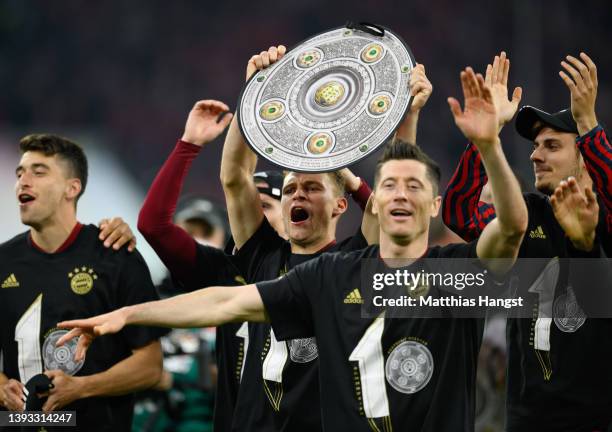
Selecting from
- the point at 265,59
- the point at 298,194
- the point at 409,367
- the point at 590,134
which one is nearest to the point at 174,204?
the point at 298,194

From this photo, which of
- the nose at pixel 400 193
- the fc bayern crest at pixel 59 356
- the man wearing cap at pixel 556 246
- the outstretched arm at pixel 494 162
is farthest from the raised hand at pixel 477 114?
the fc bayern crest at pixel 59 356

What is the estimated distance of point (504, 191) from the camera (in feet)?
12.8

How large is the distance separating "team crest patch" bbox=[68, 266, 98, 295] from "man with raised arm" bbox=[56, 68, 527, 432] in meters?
1.24

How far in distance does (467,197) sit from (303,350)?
1.04 meters

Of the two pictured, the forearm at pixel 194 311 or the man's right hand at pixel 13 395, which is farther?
the man's right hand at pixel 13 395

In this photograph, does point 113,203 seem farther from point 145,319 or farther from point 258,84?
point 145,319

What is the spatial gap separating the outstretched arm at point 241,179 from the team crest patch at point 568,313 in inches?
57.3

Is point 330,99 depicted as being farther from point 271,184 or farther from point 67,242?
point 67,242

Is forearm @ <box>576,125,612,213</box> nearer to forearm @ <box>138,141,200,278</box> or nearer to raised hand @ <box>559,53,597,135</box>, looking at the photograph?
raised hand @ <box>559,53,597,135</box>

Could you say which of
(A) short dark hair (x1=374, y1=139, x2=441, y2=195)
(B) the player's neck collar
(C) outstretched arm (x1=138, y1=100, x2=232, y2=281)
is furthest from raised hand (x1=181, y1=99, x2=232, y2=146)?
(A) short dark hair (x1=374, y1=139, x2=441, y2=195)

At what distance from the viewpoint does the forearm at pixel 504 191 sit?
3904 mm

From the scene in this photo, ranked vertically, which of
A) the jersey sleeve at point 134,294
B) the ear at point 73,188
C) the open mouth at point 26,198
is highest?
the ear at point 73,188

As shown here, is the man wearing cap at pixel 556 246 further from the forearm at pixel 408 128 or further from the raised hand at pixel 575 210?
the forearm at pixel 408 128

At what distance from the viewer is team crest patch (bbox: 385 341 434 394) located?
13.4 ft
